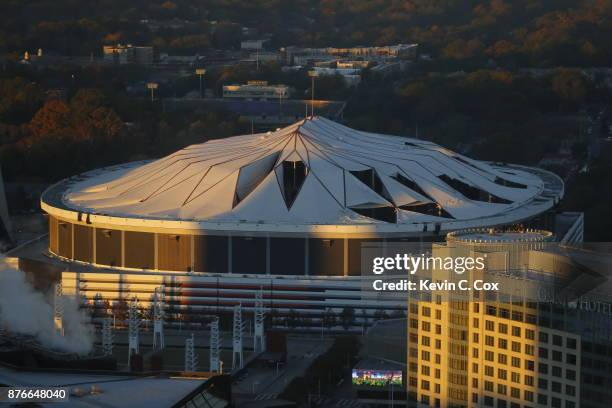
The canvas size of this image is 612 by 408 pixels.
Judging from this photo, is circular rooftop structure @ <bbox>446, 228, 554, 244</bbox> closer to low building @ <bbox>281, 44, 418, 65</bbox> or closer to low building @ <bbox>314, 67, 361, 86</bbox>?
low building @ <bbox>314, 67, 361, 86</bbox>

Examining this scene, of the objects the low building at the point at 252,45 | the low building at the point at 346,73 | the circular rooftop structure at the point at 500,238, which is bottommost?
the low building at the point at 252,45

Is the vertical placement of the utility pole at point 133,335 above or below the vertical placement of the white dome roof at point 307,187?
below

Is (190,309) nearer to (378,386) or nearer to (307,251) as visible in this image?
(307,251)

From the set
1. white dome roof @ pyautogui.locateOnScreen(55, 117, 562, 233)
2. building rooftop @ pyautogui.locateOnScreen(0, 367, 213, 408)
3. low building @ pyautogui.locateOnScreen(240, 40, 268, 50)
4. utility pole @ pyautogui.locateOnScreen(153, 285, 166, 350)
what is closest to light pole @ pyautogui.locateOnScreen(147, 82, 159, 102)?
low building @ pyautogui.locateOnScreen(240, 40, 268, 50)

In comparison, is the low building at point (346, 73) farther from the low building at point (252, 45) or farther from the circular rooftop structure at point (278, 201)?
the circular rooftop structure at point (278, 201)

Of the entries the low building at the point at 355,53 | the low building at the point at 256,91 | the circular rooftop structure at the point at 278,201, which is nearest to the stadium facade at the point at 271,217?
the circular rooftop structure at the point at 278,201
